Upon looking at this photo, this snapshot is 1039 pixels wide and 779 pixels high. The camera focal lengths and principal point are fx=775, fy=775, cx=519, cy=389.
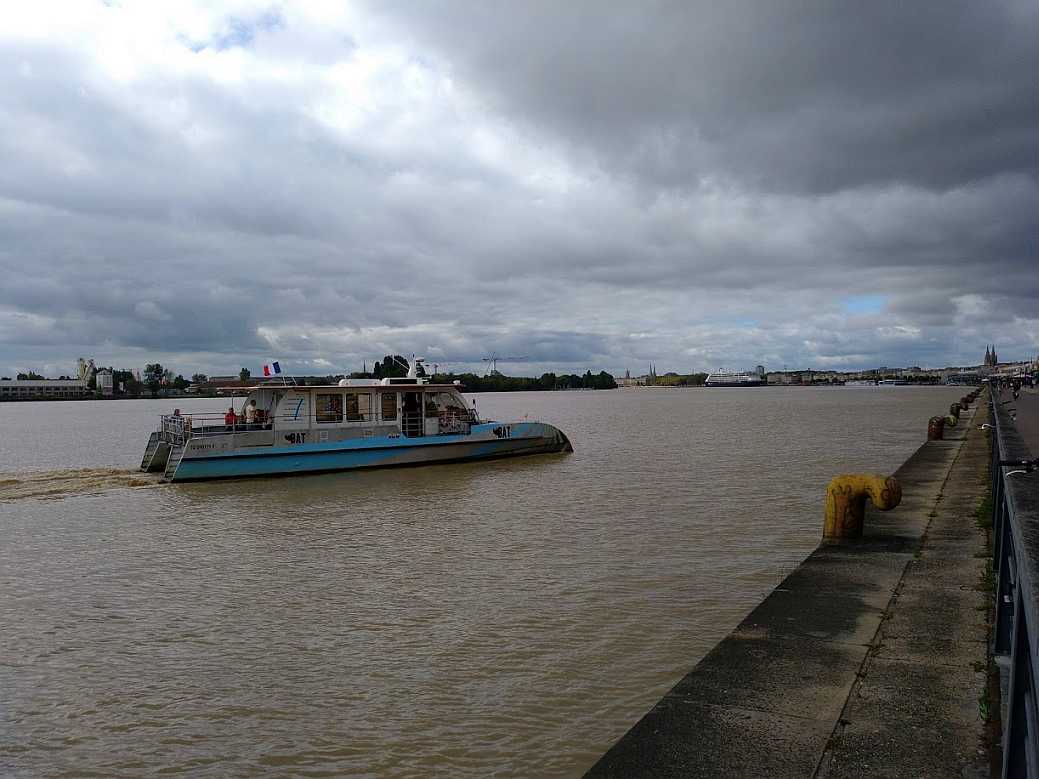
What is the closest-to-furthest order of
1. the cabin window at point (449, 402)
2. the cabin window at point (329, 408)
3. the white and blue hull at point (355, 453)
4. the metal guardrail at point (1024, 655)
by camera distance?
the metal guardrail at point (1024, 655), the white and blue hull at point (355, 453), the cabin window at point (329, 408), the cabin window at point (449, 402)

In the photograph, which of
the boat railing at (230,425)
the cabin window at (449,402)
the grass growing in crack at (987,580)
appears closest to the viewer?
the grass growing in crack at (987,580)

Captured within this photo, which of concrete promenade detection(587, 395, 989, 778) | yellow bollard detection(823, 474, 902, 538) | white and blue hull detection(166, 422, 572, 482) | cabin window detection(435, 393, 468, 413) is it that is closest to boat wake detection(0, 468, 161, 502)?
white and blue hull detection(166, 422, 572, 482)

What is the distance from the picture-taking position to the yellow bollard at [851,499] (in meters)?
12.0

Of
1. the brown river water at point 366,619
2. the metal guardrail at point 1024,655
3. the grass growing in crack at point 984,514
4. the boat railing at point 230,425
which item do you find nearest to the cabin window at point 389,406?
the boat railing at point 230,425

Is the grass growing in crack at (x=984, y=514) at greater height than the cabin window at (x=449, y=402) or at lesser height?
lesser

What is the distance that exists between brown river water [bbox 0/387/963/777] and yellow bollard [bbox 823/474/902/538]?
1237 millimetres

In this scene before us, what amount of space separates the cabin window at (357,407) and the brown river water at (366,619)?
599cm

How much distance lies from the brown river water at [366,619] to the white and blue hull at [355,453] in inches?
91.3

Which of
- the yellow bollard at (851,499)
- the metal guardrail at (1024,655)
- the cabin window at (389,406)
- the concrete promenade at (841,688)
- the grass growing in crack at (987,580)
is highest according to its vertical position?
the cabin window at (389,406)

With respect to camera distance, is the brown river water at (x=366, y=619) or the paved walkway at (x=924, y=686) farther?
the brown river water at (x=366, y=619)

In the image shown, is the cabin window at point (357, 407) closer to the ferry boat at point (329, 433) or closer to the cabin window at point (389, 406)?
the ferry boat at point (329, 433)

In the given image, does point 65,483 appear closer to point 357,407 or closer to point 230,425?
point 230,425

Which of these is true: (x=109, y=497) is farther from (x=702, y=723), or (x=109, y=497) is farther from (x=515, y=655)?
(x=702, y=723)

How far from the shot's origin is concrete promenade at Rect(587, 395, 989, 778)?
5.10 m
